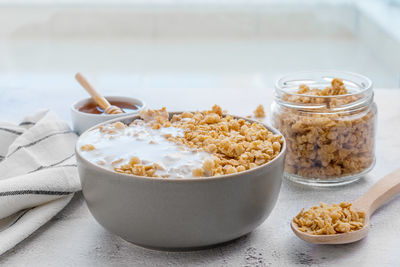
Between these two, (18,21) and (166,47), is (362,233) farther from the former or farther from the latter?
(18,21)

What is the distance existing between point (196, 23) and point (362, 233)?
425cm

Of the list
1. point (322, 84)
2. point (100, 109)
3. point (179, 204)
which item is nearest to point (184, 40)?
point (100, 109)

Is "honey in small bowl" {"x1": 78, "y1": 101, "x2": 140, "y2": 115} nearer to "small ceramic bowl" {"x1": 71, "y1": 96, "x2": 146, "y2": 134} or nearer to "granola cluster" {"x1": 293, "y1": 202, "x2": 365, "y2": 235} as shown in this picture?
"small ceramic bowl" {"x1": 71, "y1": 96, "x2": 146, "y2": 134}

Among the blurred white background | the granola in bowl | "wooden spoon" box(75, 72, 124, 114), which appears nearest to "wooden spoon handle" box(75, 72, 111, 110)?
"wooden spoon" box(75, 72, 124, 114)

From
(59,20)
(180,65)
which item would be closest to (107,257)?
(180,65)

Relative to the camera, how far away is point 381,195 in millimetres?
866

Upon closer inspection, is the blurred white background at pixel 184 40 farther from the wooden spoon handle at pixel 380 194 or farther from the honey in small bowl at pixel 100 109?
the wooden spoon handle at pixel 380 194

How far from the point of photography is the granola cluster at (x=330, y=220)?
75cm

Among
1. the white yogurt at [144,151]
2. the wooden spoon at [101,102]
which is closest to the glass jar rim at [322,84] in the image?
the white yogurt at [144,151]

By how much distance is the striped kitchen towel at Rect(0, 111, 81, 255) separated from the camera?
811 millimetres

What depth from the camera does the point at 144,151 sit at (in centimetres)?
76

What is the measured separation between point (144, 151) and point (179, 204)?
0.37 ft

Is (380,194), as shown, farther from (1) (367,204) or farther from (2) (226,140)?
(2) (226,140)

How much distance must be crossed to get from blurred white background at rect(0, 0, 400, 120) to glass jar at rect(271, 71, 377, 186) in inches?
120
